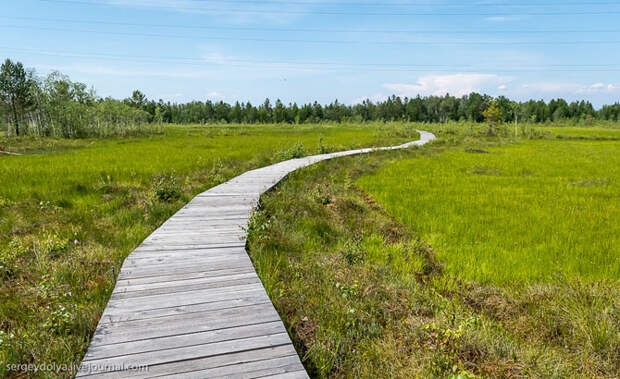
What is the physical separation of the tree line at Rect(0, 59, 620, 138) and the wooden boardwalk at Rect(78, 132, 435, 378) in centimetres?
4210

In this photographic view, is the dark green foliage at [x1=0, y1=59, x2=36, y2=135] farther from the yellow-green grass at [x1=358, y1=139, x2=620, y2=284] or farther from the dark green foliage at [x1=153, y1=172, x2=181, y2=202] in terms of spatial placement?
the yellow-green grass at [x1=358, y1=139, x2=620, y2=284]

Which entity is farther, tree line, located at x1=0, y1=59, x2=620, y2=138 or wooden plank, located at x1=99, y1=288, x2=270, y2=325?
tree line, located at x1=0, y1=59, x2=620, y2=138

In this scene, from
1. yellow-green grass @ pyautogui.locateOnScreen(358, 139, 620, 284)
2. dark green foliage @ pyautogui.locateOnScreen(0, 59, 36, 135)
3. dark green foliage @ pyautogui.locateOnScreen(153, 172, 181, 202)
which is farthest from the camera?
dark green foliage @ pyautogui.locateOnScreen(0, 59, 36, 135)

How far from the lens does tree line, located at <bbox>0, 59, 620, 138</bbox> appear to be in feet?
128

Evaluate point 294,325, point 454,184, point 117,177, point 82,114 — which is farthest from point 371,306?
point 82,114

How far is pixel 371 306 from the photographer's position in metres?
3.50

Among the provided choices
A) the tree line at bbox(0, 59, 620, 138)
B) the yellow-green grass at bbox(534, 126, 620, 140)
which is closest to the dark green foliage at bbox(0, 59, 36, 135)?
the tree line at bbox(0, 59, 620, 138)

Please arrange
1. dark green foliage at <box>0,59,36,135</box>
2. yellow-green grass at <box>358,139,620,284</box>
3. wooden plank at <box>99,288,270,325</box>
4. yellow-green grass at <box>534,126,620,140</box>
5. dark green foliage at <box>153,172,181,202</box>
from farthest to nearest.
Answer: dark green foliage at <box>0,59,36,135</box> → yellow-green grass at <box>534,126,620,140</box> → dark green foliage at <box>153,172,181,202</box> → yellow-green grass at <box>358,139,620,284</box> → wooden plank at <box>99,288,270,325</box>

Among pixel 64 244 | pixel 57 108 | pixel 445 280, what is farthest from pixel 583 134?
pixel 57 108

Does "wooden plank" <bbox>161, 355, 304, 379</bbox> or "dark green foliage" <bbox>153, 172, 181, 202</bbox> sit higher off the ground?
"dark green foliage" <bbox>153, 172, 181, 202</bbox>

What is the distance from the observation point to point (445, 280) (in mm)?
4375

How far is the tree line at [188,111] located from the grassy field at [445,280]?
38490 millimetres

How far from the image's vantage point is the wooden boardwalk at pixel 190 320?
2.16 meters

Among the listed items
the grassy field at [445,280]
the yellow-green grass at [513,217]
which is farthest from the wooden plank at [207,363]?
the yellow-green grass at [513,217]
